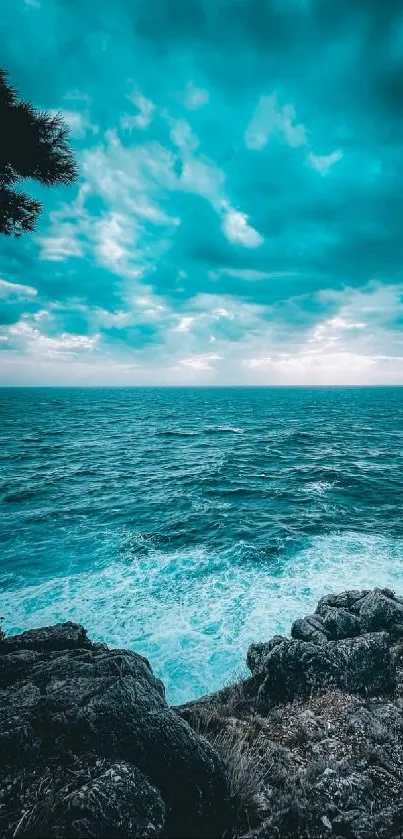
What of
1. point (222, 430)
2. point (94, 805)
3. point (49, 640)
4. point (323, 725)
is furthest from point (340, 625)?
point (222, 430)

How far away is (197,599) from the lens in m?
14.3

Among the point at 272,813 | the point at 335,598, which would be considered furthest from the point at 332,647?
the point at 272,813

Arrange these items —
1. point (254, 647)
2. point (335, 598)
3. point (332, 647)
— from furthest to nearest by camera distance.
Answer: point (335, 598)
point (254, 647)
point (332, 647)

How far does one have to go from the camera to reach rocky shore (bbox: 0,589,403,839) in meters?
4.18

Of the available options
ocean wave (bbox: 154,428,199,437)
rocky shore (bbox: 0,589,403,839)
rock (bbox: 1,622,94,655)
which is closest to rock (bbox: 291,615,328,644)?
rocky shore (bbox: 0,589,403,839)

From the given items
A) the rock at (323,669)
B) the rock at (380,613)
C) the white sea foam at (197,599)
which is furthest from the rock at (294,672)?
the rock at (380,613)

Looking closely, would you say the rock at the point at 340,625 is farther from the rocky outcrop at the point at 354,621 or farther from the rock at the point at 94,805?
the rock at the point at 94,805

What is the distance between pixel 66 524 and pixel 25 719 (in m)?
17.3

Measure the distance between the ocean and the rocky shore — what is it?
426 cm

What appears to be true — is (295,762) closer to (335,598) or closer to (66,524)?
(335,598)

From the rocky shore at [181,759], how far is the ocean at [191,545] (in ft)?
14.0

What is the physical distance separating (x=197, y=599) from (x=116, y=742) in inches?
383

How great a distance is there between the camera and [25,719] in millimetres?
5180

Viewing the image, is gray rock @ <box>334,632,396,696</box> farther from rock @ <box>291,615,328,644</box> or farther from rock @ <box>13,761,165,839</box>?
rock @ <box>13,761,165,839</box>
